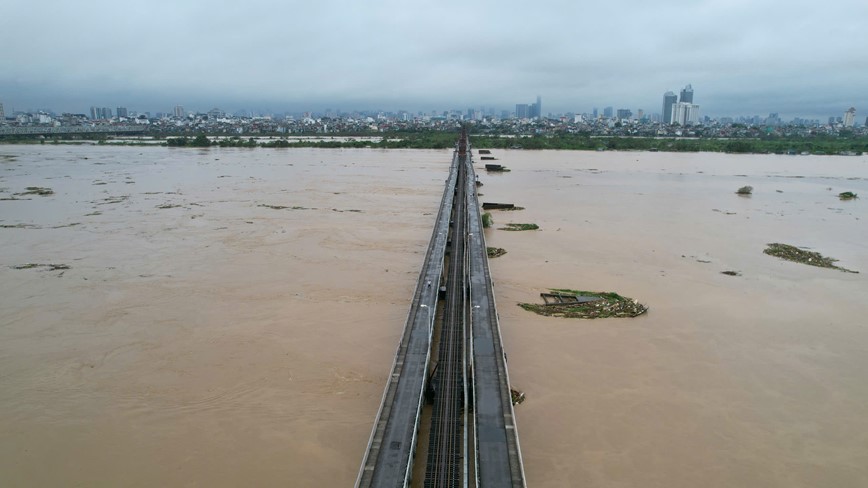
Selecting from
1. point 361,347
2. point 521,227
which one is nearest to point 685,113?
point 521,227

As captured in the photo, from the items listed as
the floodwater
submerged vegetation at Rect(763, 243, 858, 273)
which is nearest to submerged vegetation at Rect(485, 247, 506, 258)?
the floodwater

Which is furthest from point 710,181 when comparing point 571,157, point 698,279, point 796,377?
point 796,377

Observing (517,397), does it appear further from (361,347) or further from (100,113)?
(100,113)

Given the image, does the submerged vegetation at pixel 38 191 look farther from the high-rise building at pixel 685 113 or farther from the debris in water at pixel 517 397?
the high-rise building at pixel 685 113

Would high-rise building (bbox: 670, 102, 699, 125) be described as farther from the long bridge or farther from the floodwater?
the long bridge

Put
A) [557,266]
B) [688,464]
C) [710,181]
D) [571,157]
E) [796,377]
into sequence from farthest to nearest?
[571,157]
[710,181]
[557,266]
[796,377]
[688,464]

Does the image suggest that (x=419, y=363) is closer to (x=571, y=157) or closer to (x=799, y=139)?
(x=571, y=157)

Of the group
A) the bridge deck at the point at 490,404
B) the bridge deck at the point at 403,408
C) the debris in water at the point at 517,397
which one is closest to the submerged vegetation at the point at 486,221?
the bridge deck at the point at 490,404

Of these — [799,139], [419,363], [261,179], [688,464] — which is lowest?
[688,464]
